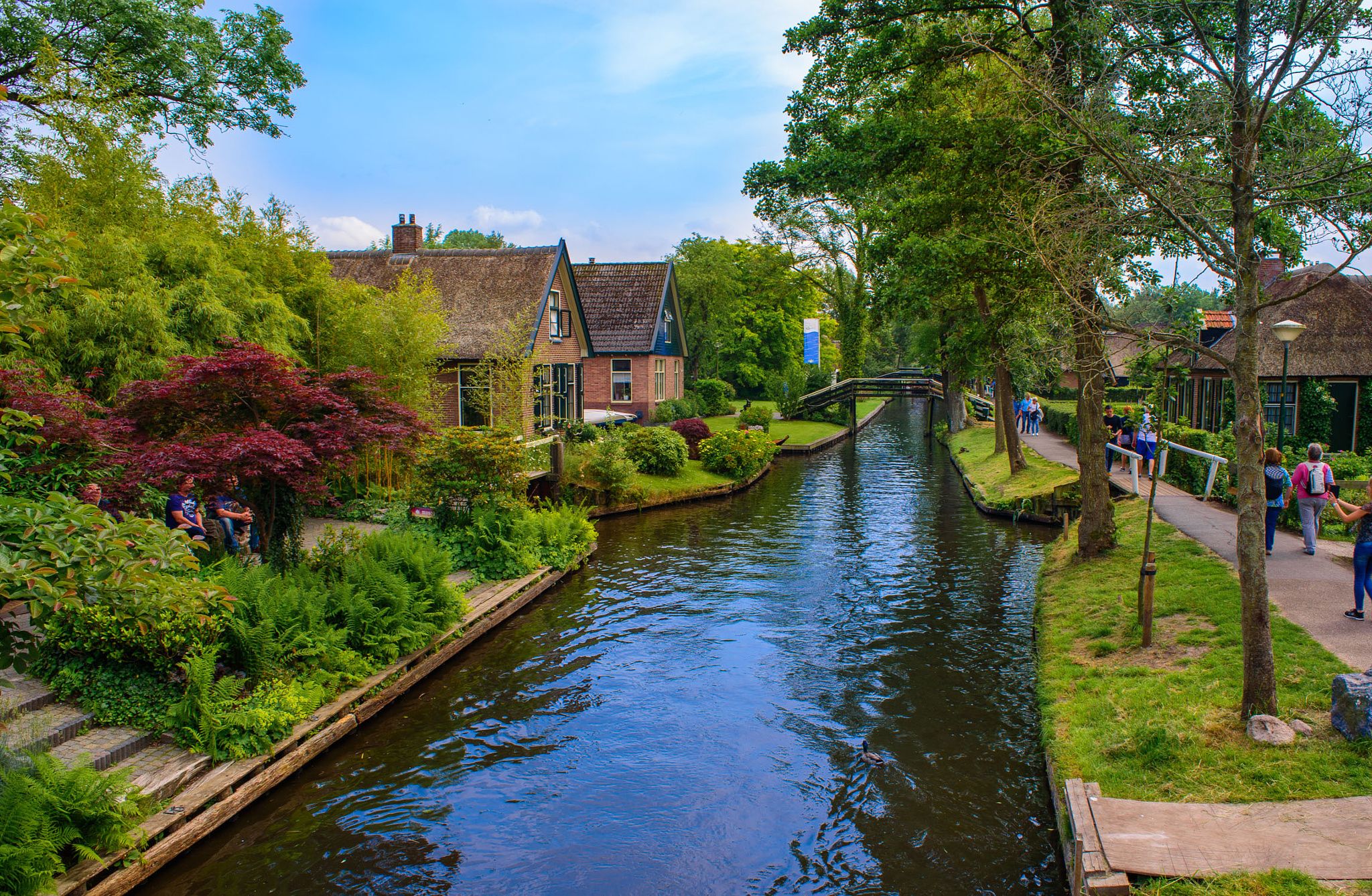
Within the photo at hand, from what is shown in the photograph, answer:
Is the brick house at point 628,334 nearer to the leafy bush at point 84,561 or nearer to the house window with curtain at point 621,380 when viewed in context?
the house window with curtain at point 621,380

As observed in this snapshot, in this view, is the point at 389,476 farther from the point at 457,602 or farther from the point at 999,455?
the point at 999,455

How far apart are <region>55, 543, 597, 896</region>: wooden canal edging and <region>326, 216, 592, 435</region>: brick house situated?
15.5m

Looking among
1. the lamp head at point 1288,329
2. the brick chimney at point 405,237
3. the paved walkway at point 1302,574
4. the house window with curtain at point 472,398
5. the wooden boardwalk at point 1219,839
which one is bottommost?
the wooden boardwalk at point 1219,839

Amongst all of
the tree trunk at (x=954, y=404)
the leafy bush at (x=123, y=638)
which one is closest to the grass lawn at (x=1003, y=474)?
the tree trunk at (x=954, y=404)

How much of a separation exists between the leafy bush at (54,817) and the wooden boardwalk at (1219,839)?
740 centimetres

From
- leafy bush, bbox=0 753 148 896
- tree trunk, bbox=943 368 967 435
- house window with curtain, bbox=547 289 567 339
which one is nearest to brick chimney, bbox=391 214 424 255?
house window with curtain, bbox=547 289 567 339

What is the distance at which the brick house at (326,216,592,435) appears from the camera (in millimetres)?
28969

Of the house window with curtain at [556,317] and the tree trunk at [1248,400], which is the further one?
the house window with curtain at [556,317]

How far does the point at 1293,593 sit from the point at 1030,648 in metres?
3.41

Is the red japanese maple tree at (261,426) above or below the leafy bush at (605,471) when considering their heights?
above

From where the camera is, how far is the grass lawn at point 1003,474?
76.4 ft

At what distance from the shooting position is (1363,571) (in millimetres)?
10078

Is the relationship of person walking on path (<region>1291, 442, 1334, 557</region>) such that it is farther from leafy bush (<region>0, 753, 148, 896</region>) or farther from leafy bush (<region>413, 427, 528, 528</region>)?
leafy bush (<region>0, 753, 148, 896</region>)

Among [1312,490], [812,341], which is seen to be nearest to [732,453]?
[1312,490]
